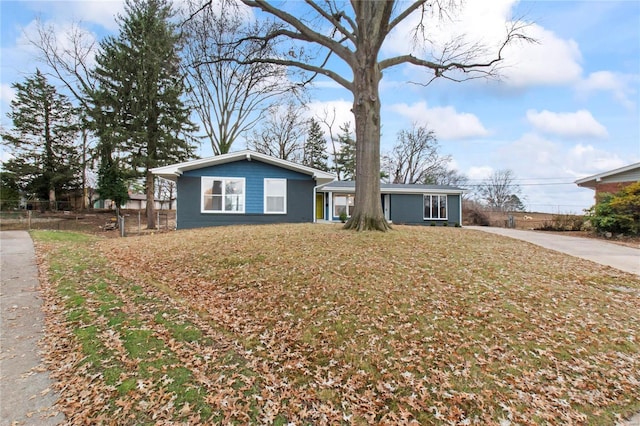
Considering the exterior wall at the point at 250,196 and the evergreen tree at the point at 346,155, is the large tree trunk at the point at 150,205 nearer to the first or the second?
the exterior wall at the point at 250,196

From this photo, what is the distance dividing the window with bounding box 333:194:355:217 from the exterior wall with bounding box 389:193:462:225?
279 cm

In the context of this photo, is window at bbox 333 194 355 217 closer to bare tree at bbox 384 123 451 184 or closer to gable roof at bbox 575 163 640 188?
gable roof at bbox 575 163 640 188

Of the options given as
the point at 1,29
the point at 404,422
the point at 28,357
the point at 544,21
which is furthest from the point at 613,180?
the point at 1,29

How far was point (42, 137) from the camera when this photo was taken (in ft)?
81.9

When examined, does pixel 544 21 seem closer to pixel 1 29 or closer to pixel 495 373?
pixel 495 373

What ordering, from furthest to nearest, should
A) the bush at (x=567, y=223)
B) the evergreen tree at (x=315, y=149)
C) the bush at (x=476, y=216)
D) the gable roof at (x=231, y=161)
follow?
the evergreen tree at (x=315, y=149)
the bush at (x=476, y=216)
the bush at (x=567, y=223)
the gable roof at (x=231, y=161)

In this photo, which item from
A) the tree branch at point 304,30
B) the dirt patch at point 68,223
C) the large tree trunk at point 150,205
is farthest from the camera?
the large tree trunk at point 150,205

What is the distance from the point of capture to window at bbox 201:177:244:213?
14.2 meters

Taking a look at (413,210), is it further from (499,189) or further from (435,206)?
(499,189)

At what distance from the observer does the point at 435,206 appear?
68.6 feet

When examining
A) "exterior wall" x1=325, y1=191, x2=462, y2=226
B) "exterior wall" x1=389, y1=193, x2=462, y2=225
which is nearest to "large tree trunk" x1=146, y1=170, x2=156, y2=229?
"exterior wall" x1=325, y1=191, x2=462, y2=226

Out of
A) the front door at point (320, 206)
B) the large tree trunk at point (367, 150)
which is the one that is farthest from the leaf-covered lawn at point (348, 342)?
the front door at point (320, 206)

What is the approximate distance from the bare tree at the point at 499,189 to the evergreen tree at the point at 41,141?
4290 cm

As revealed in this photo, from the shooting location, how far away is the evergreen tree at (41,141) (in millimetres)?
23906
